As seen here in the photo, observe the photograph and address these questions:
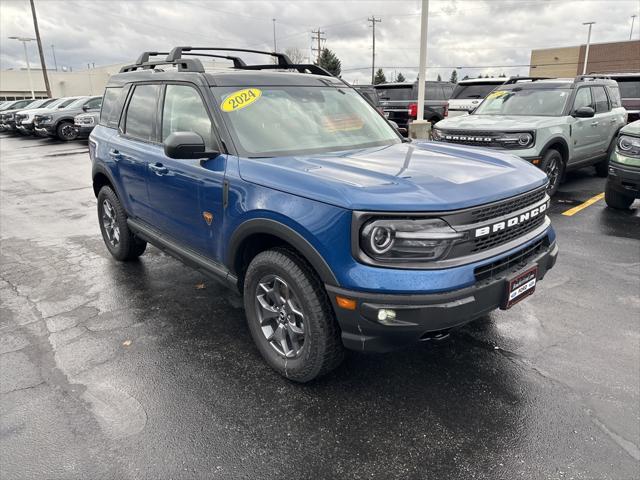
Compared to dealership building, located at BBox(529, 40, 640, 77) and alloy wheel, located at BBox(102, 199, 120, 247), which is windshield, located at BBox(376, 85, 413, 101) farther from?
dealership building, located at BBox(529, 40, 640, 77)

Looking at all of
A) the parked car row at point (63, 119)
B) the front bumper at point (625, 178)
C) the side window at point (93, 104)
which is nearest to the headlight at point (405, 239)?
the front bumper at point (625, 178)

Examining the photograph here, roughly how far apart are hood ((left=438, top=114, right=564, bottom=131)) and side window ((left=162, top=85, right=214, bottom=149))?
498 cm

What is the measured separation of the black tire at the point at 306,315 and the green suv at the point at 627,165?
17.8 ft

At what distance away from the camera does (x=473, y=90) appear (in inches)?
517

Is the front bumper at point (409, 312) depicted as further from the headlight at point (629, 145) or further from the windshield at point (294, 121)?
the headlight at point (629, 145)

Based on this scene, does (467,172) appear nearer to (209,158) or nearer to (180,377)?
(209,158)

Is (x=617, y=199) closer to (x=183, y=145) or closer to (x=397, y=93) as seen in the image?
(x=183, y=145)

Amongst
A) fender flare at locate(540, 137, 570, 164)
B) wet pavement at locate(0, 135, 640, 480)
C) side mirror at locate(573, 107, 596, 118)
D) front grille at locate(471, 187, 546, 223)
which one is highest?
side mirror at locate(573, 107, 596, 118)

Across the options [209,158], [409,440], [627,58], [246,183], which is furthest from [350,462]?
[627,58]

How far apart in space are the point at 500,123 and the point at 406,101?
9.34 m

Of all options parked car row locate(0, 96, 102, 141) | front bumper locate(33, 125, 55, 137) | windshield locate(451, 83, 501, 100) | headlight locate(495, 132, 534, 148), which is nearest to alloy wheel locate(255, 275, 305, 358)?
headlight locate(495, 132, 534, 148)

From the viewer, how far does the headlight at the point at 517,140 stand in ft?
22.9

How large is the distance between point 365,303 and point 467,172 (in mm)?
1083

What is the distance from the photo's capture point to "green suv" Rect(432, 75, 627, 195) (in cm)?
707
